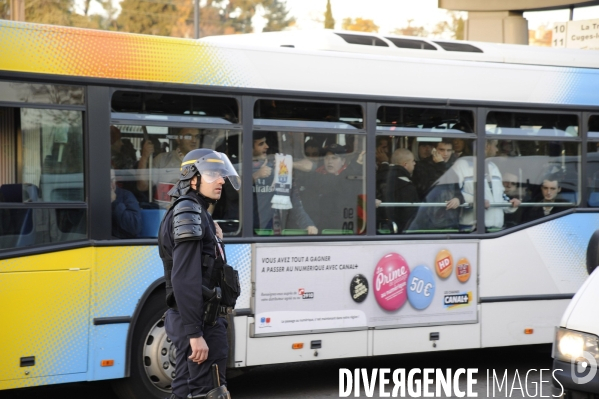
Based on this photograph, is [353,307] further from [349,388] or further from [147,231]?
[147,231]

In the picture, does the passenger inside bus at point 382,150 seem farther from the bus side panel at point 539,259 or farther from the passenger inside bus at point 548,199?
the passenger inside bus at point 548,199

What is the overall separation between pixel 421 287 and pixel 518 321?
4.07 feet

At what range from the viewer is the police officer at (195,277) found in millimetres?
5488

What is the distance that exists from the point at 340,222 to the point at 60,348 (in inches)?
113

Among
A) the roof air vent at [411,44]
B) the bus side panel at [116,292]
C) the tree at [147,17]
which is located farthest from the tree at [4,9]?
the bus side panel at [116,292]

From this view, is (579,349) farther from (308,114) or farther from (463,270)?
(308,114)

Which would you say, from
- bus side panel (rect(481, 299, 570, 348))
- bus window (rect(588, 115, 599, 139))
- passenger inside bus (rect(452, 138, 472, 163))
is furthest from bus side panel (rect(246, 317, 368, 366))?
bus window (rect(588, 115, 599, 139))

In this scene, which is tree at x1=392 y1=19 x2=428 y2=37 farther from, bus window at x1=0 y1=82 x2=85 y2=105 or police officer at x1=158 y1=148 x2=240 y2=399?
police officer at x1=158 y1=148 x2=240 y2=399

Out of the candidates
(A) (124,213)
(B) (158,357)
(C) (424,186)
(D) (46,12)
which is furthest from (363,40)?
(D) (46,12)

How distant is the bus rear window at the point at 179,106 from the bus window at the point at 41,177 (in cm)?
43

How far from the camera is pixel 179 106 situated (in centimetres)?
814

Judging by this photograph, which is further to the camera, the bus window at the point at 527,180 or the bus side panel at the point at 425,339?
the bus window at the point at 527,180

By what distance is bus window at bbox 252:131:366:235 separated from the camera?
8.57 metres

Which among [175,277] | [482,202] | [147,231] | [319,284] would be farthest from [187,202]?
[482,202]
